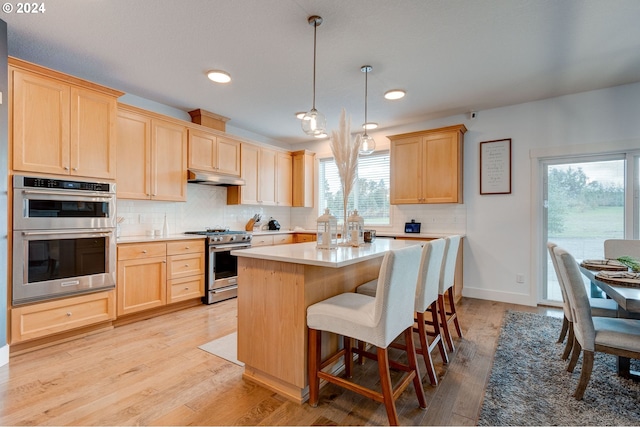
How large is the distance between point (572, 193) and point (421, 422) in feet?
11.8

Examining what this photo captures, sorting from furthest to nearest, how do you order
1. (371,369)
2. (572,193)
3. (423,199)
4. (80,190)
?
(423,199) → (572,193) → (80,190) → (371,369)

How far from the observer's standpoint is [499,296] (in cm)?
417

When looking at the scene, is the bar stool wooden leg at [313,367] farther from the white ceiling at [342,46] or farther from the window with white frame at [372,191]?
the window with white frame at [372,191]

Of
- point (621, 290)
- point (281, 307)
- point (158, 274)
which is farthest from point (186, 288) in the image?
point (621, 290)

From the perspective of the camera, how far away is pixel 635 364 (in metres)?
2.35

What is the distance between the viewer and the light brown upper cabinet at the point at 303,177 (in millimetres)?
5668

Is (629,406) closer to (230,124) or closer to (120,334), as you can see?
(120,334)

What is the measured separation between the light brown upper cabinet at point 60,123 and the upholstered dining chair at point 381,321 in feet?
8.35

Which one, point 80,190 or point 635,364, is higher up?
point 80,190

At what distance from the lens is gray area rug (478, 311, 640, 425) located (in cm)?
175

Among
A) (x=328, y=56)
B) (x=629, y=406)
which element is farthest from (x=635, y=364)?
(x=328, y=56)

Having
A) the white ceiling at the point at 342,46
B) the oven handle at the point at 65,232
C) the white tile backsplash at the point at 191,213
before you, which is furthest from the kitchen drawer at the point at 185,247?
the white ceiling at the point at 342,46

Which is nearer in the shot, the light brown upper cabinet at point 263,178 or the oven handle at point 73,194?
the oven handle at point 73,194

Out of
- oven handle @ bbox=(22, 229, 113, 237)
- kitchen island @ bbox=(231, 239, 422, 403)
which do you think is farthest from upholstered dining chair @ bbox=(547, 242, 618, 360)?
oven handle @ bbox=(22, 229, 113, 237)
